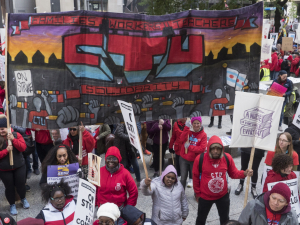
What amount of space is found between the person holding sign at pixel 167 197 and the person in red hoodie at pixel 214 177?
341mm

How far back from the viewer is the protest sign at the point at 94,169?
3807 mm

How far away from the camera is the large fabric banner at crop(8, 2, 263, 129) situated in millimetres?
3955

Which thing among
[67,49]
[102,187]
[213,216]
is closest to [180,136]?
[213,216]

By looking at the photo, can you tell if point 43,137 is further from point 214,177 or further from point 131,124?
point 214,177

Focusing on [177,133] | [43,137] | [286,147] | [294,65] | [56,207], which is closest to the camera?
[56,207]

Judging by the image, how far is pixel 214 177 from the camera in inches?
163

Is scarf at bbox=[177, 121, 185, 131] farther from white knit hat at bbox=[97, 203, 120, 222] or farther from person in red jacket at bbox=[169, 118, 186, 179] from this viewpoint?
white knit hat at bbox=[97, 203, 120, 222]

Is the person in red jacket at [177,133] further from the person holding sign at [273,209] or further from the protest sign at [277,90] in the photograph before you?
the person holding sign at [273,209]

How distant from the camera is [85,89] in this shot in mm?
4180

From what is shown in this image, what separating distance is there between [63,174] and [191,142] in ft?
7.36

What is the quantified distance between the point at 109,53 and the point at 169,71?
0.86 metres

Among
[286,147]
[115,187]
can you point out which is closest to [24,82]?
[115,187]

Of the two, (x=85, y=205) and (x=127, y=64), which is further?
(x=127, y=64)

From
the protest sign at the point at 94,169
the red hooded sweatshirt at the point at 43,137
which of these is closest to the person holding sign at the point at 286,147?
the protest sign at the point at 94,169
